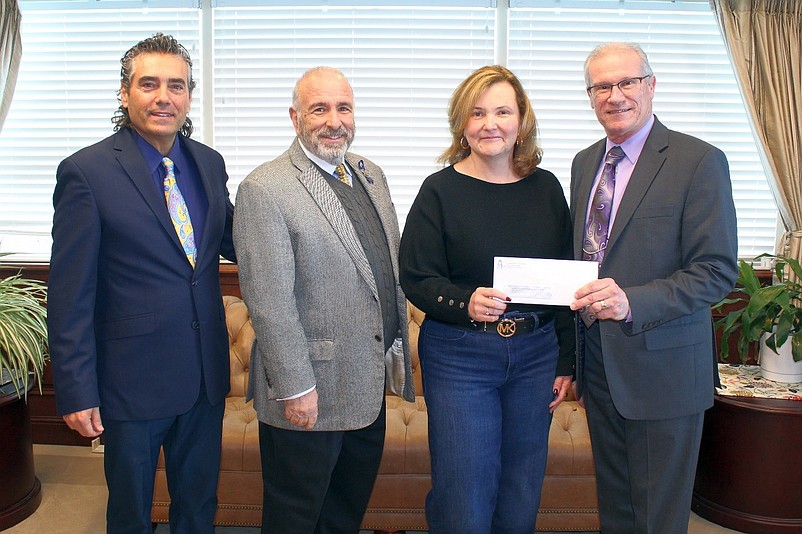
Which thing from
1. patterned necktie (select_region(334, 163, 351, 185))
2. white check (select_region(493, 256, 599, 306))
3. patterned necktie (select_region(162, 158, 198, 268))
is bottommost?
white check (select_region(493, 256, 599, 306))

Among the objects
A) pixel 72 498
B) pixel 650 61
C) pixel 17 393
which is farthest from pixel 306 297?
pixel 650 61

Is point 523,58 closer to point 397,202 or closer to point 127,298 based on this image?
point 397,202

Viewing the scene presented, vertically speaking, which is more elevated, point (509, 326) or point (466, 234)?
point (466, 234)

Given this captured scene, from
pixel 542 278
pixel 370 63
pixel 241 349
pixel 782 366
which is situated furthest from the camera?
pixel 370 63

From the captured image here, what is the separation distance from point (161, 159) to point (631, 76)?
1369 mm

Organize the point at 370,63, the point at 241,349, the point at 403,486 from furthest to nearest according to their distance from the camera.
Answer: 1. the point at 370,63
2. the point at 241,349
3. the point at 403,486

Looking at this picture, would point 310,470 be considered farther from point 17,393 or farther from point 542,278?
point 17,393

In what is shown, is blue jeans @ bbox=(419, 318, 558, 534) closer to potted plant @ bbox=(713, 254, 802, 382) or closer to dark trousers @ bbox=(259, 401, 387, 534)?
dark trousers @ bbox=(259, 401, 387, 534)

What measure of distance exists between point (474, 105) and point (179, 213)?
2.93 ft

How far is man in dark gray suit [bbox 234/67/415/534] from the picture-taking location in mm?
1829

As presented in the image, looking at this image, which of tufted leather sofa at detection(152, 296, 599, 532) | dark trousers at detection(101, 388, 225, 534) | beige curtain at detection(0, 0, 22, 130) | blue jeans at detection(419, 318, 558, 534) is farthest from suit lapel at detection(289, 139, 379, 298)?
beige curtain at detection(0, 0, 22, 130)

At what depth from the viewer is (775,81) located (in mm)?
3838

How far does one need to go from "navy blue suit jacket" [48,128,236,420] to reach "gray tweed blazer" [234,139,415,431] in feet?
0.59

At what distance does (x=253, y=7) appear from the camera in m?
4.02
